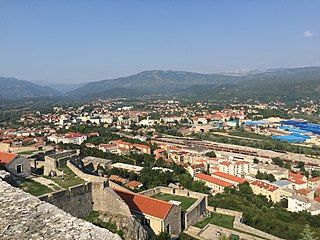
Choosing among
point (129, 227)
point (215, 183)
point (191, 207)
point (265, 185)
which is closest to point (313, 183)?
point (265, 185)

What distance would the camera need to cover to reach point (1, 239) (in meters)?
3.08

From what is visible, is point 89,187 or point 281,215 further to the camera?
point 281,215

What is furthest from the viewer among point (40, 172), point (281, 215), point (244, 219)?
point (281, 215)

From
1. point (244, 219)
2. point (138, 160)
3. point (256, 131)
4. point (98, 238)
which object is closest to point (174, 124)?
point (256, 131)

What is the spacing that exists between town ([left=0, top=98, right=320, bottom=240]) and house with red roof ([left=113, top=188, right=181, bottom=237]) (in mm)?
34

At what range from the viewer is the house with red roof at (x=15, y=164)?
1321cm

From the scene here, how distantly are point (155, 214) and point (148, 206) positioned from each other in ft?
1.67

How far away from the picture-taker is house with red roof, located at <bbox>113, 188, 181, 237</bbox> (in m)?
12.2

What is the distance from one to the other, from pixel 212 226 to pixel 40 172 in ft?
22.3

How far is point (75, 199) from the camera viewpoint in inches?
421

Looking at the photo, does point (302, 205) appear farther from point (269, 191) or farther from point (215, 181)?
point (215, 181)

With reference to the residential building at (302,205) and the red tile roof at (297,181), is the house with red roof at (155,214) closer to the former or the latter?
the residential building at (302,205)

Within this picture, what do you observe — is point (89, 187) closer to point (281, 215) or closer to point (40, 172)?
point (40, 172)

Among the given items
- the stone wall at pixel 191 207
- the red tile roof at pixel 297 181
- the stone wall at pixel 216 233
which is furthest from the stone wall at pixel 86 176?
the red tile roof at pixel 297 181
